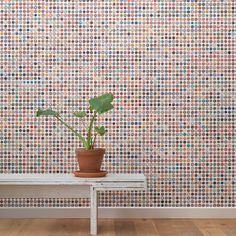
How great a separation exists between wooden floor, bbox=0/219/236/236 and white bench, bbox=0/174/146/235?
0.24m

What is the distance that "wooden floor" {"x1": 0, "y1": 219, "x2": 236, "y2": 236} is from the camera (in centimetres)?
365

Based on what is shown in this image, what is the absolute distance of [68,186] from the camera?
3736mm

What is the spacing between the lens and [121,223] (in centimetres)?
407

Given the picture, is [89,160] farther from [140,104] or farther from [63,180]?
[140,104]

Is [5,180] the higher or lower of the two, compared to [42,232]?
higher

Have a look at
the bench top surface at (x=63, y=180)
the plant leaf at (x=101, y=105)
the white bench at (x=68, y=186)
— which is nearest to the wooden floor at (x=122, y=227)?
the white bench at (x=68, y=186)

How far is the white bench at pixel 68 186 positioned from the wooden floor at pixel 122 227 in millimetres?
237

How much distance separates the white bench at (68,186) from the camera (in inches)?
142

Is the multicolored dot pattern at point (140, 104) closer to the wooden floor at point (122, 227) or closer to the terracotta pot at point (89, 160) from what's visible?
the wooden floor at point (122, 227)

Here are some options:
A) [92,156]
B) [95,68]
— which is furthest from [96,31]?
[92,156]

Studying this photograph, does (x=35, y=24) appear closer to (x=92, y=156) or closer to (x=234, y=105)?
(x=92, y=156)

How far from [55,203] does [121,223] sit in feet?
1.97

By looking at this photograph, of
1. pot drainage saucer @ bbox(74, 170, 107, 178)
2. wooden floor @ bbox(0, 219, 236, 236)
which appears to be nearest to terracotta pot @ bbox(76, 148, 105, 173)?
pot drainage saucer @ bbox(74, 170, 107, 178)

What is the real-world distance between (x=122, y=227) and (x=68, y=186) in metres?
0.53
